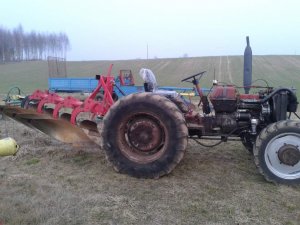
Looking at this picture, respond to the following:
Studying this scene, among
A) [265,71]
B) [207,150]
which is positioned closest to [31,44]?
[265,71]

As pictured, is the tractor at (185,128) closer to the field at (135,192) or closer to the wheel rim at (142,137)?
the wheel rim at (142,137)

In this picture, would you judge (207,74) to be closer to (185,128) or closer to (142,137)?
(142,137)

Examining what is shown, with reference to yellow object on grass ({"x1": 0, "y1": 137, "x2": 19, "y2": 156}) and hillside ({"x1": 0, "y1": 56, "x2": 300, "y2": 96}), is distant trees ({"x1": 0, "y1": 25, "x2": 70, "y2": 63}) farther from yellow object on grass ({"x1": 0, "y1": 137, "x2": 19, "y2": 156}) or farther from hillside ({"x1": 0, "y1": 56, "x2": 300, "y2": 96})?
yellow object on grass ({"x1": 0, "y1": 137, "x2": 19, "y2": 156})

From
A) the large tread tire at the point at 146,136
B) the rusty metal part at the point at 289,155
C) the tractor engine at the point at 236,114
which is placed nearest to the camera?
the rusty metal part at the point at 289,155

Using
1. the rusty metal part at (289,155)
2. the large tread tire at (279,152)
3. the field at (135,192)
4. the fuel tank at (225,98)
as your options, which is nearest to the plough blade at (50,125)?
the field at (135,192)

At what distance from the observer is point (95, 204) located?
4.04 metres

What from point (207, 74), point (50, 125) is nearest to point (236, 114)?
point (50, 125)

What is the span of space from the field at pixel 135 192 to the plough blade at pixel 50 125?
355 mm

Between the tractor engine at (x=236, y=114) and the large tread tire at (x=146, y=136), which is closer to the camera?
the large tread tire at (x=146, y=136)

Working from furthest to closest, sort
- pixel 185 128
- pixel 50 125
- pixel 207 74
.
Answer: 1. pixel 207 74
2. pixel 50 125
3. pixel 185 128

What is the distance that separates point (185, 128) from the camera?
4773 mm

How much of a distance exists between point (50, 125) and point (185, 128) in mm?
2300

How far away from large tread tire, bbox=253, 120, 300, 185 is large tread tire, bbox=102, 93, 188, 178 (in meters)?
0.95

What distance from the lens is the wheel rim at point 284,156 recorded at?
459 cm
